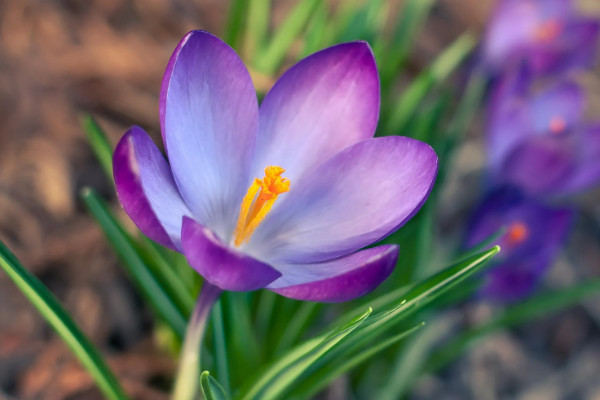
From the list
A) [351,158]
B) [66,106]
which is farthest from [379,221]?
[66,106]

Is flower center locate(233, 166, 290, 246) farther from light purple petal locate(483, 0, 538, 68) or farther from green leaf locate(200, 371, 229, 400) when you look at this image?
light purple petal locate(483, 0, 538, 68)

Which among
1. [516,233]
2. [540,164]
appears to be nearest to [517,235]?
[516,233]

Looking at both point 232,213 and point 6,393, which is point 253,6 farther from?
point 6,393

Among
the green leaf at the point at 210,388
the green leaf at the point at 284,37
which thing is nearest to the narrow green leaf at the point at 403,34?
the green leaf at the point at 284,37

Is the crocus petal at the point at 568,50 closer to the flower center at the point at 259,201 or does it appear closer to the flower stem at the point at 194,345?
the flower center at the point at 259,201

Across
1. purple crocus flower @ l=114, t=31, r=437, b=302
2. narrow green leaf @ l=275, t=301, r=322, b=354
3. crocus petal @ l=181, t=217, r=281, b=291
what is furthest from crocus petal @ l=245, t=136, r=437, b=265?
narrow green leaf @ l=275, t=301, r=322, b=354

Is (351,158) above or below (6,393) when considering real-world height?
below

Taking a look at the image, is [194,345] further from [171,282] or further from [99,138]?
[99,138]
